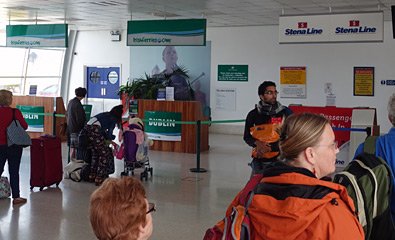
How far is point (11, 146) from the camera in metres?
6.79

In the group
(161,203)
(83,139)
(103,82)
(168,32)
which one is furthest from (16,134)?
(103,82)

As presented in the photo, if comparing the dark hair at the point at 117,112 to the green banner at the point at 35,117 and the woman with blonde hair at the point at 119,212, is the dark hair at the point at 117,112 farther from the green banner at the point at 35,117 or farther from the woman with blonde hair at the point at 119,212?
the woman with blonde hair at the point at 119,212

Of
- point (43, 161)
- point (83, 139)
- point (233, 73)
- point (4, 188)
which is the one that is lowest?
point (4, 188)

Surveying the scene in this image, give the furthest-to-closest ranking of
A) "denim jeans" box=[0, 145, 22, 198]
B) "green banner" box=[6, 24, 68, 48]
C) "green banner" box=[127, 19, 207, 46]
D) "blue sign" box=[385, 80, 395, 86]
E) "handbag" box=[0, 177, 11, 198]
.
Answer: "blue sign" box=[385, 80, 395, 86]
"green banner" box=[6, 24, 68, 48]
"green banner" box=[127, 19, 207, 46]
"handbag" box=[0, 177, 11, 198]
"denim jeans" box=[0, 145, 22, 198]

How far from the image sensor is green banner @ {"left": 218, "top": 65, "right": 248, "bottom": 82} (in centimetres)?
1520

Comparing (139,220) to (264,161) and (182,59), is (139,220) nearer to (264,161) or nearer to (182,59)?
(264,161)

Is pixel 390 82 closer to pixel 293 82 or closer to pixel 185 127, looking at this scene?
pixel 293 82

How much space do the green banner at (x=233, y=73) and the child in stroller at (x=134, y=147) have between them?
6602 millimetres

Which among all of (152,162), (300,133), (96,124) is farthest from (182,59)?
(300,133)

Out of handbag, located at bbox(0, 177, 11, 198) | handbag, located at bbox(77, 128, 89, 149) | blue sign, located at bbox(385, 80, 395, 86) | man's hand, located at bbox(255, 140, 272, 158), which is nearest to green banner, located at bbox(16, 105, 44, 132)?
handbag, located at bbox(77, 128, 89, 149)

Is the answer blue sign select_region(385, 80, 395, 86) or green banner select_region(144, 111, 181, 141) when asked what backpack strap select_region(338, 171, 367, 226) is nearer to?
green banner select_region(144, 111, 181, 141)

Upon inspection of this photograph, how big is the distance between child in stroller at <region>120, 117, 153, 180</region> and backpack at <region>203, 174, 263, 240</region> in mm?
6799

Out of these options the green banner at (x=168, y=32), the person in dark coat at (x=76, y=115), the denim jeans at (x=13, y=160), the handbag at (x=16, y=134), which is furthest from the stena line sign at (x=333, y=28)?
the denim jeans at (x=13, y=160)

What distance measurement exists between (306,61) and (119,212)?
13.2 metres
